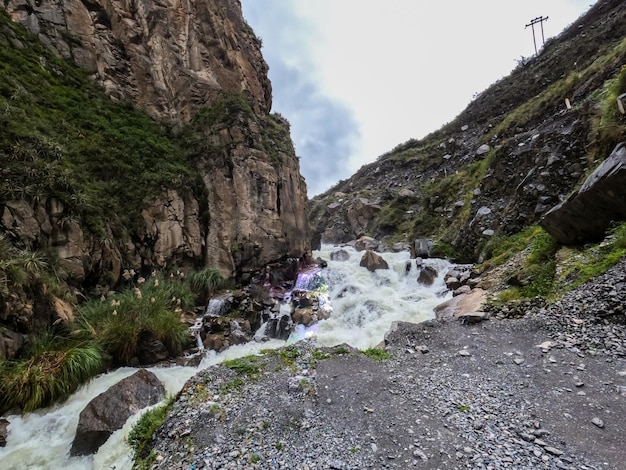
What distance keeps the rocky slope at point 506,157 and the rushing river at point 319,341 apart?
4.77 m

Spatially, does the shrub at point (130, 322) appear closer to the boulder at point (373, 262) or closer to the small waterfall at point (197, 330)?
the small waterfall at point (197, 330)

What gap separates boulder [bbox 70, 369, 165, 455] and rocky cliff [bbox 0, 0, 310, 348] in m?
3.37

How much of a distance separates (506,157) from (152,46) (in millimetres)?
25893

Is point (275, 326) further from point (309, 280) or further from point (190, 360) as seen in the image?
point (309, 280)

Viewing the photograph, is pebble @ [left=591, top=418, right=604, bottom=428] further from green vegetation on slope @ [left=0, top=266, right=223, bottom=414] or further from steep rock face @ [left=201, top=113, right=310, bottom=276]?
steep rock face @ [left=201, top=113, right=310, bottom=276]

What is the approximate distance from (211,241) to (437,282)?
13.2m

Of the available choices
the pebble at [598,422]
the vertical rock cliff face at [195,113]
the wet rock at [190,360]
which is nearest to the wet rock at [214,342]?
the wet rock at [190,360]

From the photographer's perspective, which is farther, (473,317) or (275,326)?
(275,326)

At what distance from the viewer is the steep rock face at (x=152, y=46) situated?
18.5m

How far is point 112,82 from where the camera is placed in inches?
767

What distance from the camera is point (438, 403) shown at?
17.3ft

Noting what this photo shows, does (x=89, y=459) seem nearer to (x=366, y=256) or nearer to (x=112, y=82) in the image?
(x=366, y=256)

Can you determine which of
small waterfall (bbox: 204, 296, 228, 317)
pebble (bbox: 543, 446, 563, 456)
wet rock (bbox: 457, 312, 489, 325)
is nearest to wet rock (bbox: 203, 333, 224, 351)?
small waterfall (bbox: 204, 296, 228, 317)

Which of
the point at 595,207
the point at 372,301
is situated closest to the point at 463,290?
the point at 372,301
